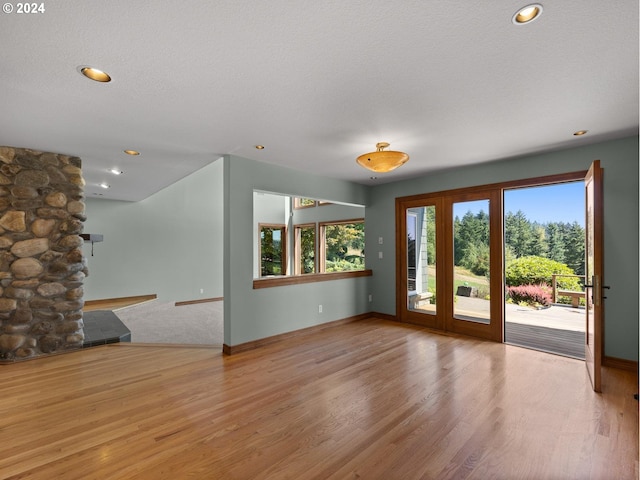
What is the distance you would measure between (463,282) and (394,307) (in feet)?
4.41

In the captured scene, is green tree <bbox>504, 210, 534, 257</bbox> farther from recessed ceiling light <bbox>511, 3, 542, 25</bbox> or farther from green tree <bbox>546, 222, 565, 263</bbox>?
recessed ceiling light <bbox>511, 3, 542, 25</bbox>

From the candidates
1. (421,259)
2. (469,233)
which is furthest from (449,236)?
(421,259)

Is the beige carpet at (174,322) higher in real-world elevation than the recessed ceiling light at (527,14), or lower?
lower

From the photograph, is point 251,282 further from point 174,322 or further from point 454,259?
point 454,259

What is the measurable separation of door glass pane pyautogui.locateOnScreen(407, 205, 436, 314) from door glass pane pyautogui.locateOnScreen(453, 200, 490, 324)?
1.21ft

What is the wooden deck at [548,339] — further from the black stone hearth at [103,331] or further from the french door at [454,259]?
the black stone hearth at [103,331]

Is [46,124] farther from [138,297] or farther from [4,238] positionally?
[138,297]

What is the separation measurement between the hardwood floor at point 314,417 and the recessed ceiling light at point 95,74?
2526 mm

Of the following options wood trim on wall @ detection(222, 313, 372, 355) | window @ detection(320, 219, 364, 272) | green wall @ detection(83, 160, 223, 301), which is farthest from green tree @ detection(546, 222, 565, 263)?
green wall @ detection(83, 160, 223, 301)

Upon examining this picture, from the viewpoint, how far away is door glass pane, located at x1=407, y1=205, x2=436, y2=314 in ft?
16.8

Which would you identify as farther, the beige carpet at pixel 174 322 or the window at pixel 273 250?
the window at pixel 273 250

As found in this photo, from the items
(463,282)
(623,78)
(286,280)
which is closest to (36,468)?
(286,280)

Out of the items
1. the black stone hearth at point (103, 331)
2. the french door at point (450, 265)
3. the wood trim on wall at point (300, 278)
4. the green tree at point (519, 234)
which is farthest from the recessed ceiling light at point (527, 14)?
the green tree at point (519, 234)

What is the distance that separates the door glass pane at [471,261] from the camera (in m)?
4.55
